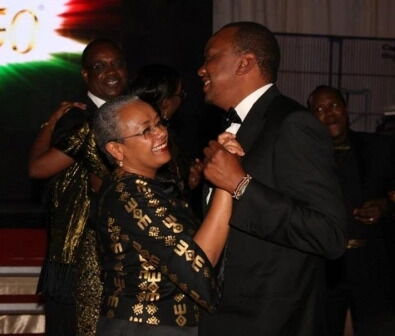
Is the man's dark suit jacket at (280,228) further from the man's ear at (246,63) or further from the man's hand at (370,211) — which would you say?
the man's hand at (370,211)

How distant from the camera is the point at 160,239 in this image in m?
2.76

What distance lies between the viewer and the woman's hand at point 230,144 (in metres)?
2.79

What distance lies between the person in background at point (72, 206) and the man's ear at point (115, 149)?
A: 29.3 inches

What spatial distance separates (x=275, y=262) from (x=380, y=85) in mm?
5671

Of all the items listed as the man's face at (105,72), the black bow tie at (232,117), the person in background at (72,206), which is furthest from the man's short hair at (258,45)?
the man's face at (105,72)

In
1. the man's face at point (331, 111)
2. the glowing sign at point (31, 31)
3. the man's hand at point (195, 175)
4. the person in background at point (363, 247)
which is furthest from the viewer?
the glowing sign at point (31, 31)

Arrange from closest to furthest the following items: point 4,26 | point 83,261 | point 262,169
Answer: point 262,169, point 83,261, point 4,26

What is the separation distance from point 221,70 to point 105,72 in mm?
1213

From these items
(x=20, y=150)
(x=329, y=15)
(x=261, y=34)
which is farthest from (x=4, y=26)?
(x=261, y=34)

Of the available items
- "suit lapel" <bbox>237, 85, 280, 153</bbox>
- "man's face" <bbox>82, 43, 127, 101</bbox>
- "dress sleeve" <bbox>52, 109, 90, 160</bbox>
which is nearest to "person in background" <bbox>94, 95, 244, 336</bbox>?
"suit lapel" <bbox>237, 85, 280, 153</bbox>

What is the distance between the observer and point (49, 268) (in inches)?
157

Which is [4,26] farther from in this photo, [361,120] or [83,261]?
[83,261]

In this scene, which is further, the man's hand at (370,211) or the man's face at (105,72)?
the man's hand at (370,211)

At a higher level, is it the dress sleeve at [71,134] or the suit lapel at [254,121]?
the suit lapel at [254,121]
